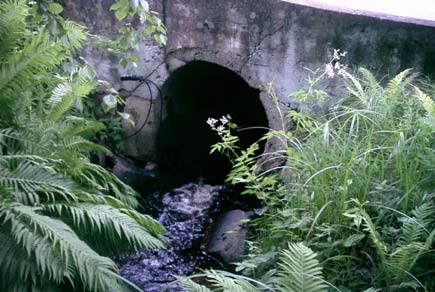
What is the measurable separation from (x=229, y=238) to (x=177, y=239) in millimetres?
630

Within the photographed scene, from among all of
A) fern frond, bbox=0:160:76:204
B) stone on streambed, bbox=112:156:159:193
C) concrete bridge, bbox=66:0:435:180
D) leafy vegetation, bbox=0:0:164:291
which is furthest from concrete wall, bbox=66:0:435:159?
fern frond, bbox=0:160:76:204

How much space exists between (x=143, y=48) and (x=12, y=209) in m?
3.51

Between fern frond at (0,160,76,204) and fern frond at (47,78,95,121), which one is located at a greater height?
fern frond at (47,78,95,121)

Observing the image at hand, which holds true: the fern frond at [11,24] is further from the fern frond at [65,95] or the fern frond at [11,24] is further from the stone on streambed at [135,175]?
the stone on streambed at [135,175]

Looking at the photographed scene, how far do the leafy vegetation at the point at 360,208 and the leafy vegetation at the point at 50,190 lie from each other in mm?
645

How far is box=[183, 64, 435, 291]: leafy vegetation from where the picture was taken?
2.21 m

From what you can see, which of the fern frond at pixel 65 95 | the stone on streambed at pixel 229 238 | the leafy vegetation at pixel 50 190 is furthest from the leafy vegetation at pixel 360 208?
the fern frond at pixel 65 95

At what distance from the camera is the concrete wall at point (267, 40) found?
448cm

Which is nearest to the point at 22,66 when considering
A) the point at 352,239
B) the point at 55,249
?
the point at 55,249

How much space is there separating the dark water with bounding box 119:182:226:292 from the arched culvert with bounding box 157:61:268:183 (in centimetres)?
50

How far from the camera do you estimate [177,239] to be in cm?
467

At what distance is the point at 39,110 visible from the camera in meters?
3.20

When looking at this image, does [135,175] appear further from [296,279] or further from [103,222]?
[296,279]

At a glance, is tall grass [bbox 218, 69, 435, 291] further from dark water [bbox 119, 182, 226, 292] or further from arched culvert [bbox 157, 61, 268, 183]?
arched culvert [bbox 157, 61, 268, 183]
